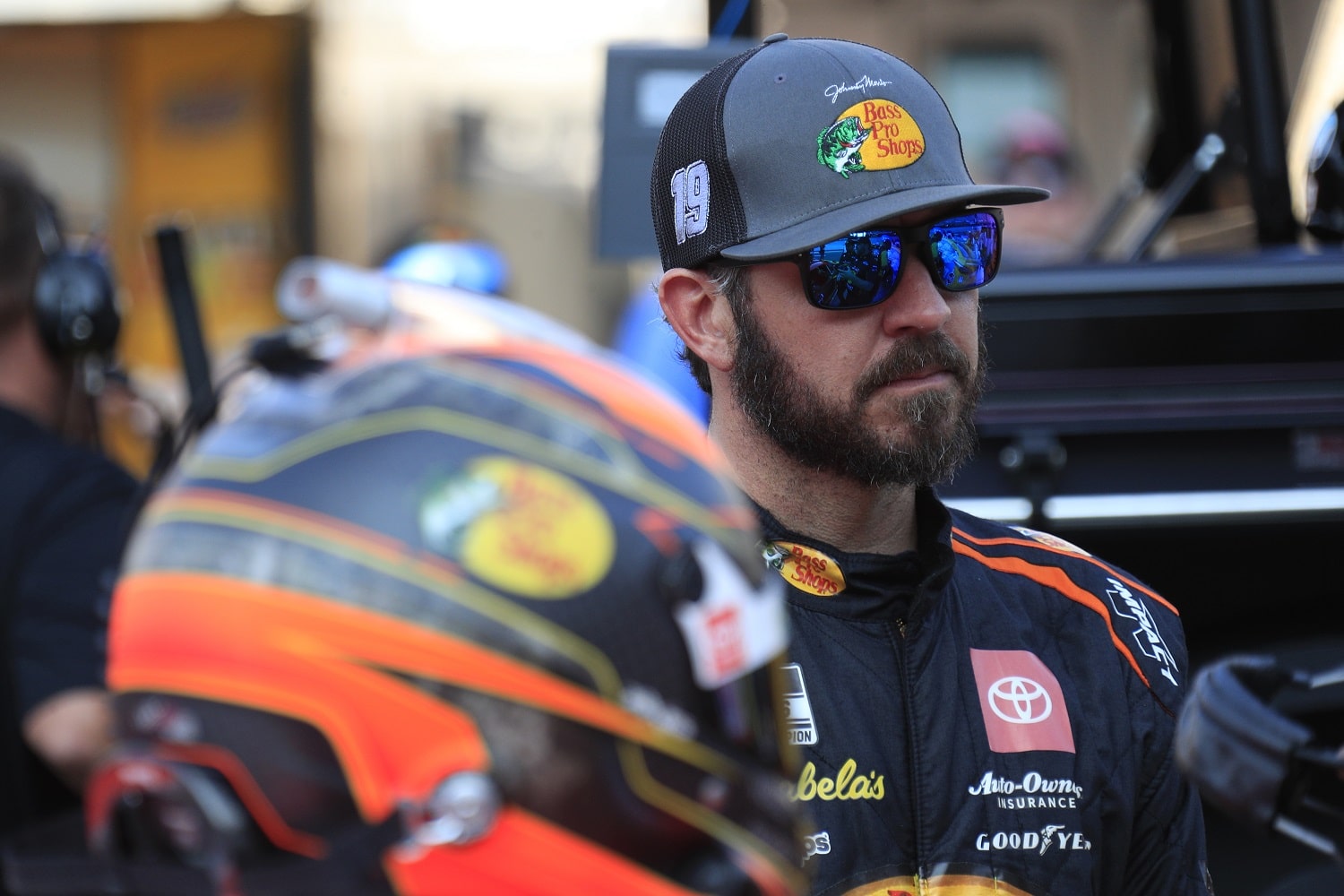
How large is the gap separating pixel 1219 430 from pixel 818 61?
5.76ft

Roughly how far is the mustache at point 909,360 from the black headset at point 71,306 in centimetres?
170

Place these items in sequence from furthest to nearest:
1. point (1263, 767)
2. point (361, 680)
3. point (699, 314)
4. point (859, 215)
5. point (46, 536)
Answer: point (46, 536)
point (699, 314)
point (859, 215)
point (1263, 767)
point (361, 680)

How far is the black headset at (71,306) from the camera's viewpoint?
299 centimetres

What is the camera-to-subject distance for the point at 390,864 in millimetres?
971

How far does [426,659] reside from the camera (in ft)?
3.24

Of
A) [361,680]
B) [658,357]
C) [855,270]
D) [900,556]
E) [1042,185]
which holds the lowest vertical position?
[658,357]

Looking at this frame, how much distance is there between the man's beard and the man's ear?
0.09 metres

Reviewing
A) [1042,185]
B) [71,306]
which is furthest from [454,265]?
[71,306]

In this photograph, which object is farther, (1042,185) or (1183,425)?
(1042,185)

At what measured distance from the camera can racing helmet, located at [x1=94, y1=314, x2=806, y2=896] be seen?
0.98 meters

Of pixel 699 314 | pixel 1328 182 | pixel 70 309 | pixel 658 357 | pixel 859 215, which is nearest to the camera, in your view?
pixel 859 215

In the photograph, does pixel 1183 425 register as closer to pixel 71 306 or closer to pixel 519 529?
pixel 71 306

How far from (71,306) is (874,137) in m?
1.79

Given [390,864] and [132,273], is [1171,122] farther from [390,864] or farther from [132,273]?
[132,273]
